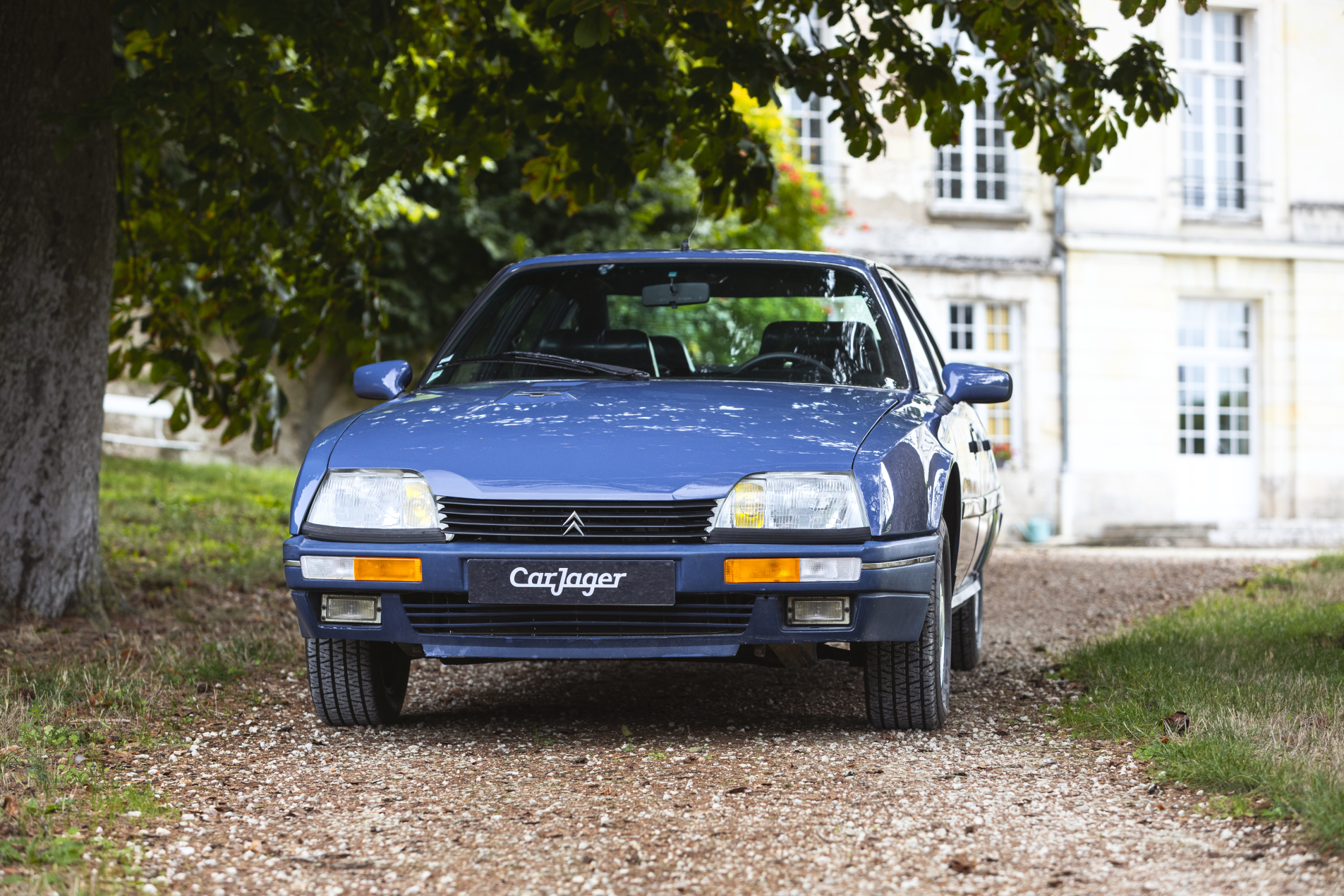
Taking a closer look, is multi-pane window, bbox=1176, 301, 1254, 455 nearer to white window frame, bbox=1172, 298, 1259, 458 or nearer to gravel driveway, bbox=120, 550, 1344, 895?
white window frame, bbox=1172, 298, 1259, 458

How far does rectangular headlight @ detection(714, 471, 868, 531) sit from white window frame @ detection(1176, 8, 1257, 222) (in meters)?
20.0

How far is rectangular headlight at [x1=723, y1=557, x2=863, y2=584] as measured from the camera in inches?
156

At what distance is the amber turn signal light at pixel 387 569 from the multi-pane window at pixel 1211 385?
1976 centimetres

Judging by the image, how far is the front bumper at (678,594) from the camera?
3963 millimetres

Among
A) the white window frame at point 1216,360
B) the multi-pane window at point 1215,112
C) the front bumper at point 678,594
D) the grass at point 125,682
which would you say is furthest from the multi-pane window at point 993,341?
the front bumper at point 678,594

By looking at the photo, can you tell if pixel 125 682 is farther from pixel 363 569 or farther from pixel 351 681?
pixel 363 569

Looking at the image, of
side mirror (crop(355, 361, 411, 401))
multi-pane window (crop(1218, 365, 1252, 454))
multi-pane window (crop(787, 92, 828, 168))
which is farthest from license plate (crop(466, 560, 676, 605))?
multi-pane window (crop(1218, 365, 1252, 454))

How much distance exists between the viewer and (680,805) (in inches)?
141

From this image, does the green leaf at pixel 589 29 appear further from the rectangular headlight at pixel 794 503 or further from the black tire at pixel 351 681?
the black tire at pixel 351 681

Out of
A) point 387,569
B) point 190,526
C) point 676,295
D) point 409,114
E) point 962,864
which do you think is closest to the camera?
point 962,864

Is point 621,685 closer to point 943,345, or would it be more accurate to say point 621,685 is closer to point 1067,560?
point 1067,560

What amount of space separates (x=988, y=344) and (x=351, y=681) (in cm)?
1837

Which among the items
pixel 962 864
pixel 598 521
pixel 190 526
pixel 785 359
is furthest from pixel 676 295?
pixel 190 526

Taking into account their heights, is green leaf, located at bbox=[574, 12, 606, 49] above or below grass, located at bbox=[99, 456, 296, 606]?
above
